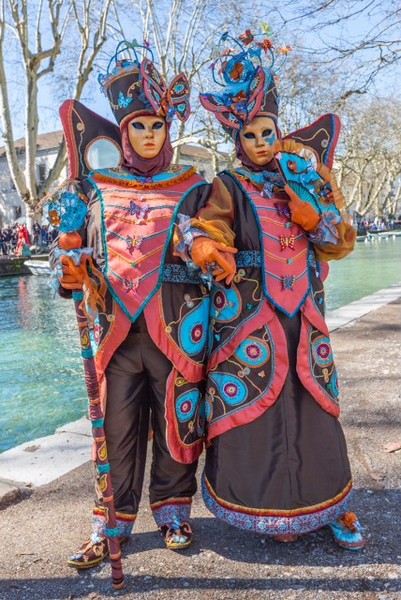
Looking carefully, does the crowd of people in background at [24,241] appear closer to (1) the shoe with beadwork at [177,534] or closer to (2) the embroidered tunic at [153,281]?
(2) the embroidered tunic at [153,281]

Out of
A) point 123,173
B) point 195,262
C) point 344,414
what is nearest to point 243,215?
point 195,262

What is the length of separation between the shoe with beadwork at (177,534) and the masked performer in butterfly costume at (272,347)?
151 millimetres

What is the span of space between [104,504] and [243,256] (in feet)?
3.85

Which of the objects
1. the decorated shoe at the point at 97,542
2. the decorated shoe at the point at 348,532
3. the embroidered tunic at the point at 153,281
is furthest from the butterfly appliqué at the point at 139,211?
the decorated shoe at the point at 348,532

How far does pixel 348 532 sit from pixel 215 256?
51.3 inches

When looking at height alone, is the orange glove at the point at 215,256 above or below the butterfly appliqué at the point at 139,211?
below

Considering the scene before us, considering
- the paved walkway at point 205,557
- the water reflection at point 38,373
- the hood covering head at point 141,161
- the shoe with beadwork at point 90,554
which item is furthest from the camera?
the water reflection at point 38,373

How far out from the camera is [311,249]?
2609 mm

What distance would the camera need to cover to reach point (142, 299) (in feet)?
8.01

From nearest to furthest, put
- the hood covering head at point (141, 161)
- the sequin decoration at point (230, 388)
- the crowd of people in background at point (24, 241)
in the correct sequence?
1. the sequin decoration at point (230, 388)
2. the hood covering head at point (141, 161)
3. the crowd of people in background at point (24, 241)

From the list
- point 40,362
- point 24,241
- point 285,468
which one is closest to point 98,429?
point 285,468

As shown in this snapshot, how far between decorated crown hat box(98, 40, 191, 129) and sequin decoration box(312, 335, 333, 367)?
1.22m

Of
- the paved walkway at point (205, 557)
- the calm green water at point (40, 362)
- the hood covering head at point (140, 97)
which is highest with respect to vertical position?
the hood covering head at point (140, 97)

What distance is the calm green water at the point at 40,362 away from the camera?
4.86m
